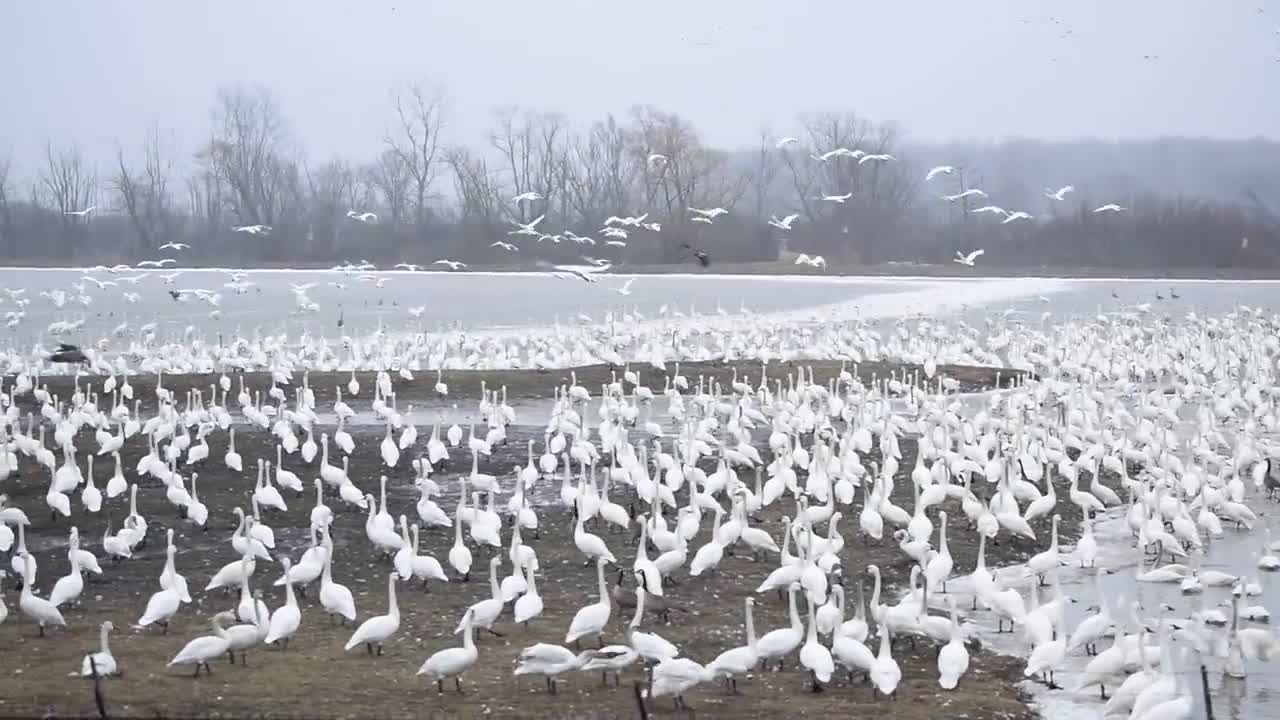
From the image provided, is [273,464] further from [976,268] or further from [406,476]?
[976,268]

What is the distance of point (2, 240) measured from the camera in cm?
8594

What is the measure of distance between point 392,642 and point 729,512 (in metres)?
5.48

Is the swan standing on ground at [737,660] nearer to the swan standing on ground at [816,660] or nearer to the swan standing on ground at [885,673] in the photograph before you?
the swan standing on ground at [816,660]

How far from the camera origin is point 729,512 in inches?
615

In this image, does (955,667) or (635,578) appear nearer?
(955,667)

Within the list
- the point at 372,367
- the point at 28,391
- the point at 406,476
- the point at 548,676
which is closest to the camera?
the point at 548,676

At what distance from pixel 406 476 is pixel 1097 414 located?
10.2 meters

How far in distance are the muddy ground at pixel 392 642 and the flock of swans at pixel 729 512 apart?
0.13 meters

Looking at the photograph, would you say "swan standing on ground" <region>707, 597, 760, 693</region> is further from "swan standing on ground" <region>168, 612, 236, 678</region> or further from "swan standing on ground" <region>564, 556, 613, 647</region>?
"swan standing on ground" <region>168, 612, 236, 678</region>

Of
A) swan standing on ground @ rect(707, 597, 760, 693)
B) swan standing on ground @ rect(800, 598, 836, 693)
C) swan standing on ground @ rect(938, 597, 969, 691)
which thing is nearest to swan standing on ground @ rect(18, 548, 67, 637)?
swan standing on ground @ rect(707, 597, 760, 693)

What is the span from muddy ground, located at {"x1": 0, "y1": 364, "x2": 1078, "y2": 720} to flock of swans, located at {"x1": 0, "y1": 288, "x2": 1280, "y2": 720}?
125 mm

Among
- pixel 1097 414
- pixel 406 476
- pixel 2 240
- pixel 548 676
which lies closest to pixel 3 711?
pixel 548 676

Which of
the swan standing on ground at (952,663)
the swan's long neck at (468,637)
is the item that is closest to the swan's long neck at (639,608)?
the swan's long neck at (468,637)

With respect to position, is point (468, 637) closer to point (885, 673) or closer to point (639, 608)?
point (639, 608)
